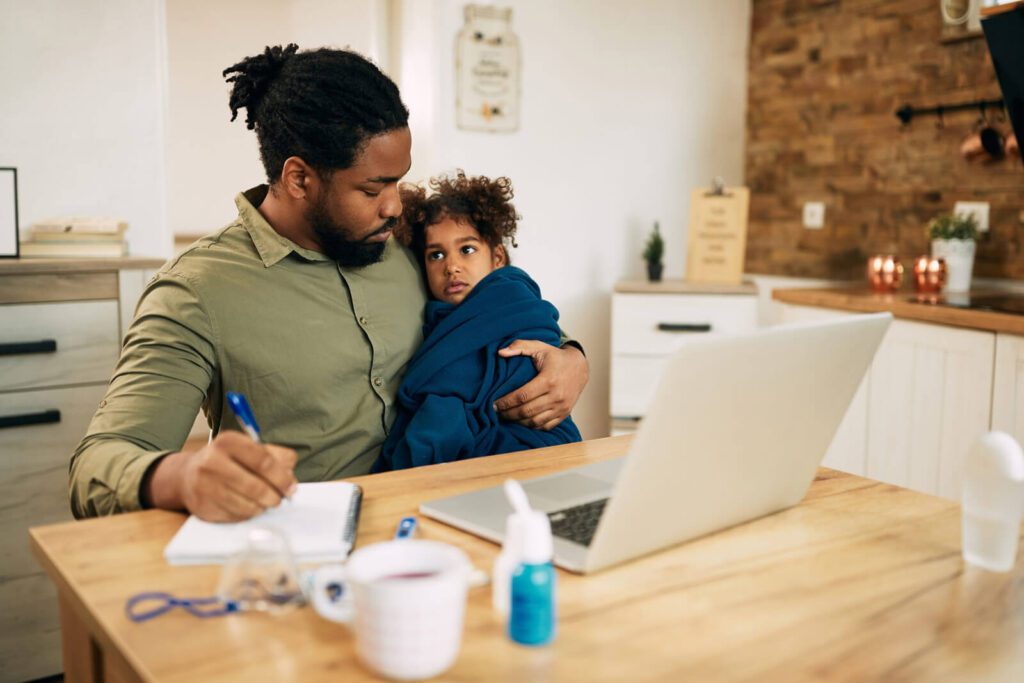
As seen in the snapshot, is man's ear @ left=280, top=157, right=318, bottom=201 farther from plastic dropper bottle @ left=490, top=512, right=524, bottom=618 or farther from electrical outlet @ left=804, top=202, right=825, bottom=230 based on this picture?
electrical outlet @ left=804, top=202, right=825, bottom=230

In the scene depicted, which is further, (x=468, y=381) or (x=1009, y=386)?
(x=1009, y=386)

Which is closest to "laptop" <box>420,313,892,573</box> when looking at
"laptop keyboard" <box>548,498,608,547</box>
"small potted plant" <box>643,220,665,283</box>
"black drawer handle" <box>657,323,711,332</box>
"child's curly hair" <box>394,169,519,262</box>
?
"laptop keyboard" <box>548,498,608,547</box>

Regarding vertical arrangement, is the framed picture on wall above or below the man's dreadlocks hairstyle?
below

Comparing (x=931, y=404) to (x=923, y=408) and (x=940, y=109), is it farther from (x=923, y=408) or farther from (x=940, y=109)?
(x=940, y=109)

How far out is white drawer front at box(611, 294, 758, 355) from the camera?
346 centimetres

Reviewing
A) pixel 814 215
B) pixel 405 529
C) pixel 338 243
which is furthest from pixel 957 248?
pixel 405 529

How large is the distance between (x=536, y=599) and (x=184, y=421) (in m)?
0.82

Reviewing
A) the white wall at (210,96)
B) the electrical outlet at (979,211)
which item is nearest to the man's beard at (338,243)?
the electrical outlet at (979,211)

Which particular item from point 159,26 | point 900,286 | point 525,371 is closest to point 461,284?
Answer: point 525,371

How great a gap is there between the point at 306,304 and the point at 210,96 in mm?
3797

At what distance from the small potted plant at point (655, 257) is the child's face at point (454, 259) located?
6.35ft

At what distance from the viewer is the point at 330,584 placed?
84cm

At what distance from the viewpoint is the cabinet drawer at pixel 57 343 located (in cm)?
224

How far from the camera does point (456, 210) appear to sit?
1836mm
